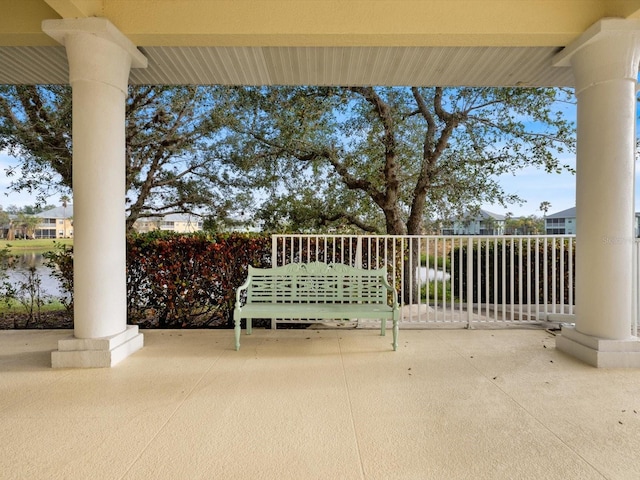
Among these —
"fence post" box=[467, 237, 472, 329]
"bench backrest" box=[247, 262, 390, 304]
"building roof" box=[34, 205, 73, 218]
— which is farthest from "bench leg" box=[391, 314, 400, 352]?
"building roof" box=[34, 205, 73, 218]

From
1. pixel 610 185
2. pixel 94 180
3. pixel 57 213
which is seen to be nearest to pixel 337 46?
pixel 94 180

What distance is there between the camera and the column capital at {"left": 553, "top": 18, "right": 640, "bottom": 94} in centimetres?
351

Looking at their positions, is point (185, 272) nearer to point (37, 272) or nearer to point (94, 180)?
point (94, 180)

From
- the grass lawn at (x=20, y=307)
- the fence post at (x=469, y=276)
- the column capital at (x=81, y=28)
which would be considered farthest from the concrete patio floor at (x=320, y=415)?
the column capital at (x=81, y=28)

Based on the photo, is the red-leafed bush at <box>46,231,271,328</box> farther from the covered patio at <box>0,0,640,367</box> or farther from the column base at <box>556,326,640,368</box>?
the column base at <box>556,326,640,368</box>

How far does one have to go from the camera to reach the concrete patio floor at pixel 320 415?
6.51 feet

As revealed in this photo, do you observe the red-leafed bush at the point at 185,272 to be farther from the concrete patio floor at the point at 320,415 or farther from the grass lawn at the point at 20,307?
the concrete patio floor at the point at 320,415

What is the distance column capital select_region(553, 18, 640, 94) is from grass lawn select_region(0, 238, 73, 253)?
661 centimetres

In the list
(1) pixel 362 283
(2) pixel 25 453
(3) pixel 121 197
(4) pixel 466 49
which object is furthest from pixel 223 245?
(4) pixel 466 49

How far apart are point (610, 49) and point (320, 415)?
13.3 ft

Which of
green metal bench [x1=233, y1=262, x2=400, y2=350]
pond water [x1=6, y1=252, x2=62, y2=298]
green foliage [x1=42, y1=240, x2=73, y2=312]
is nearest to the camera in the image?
green metal bench [x1=233, y1=262, x2=400, y2=350]

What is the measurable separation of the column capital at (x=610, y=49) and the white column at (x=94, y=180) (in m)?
4.30

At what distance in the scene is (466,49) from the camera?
3.98m

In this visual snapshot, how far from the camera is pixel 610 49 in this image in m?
3.59
